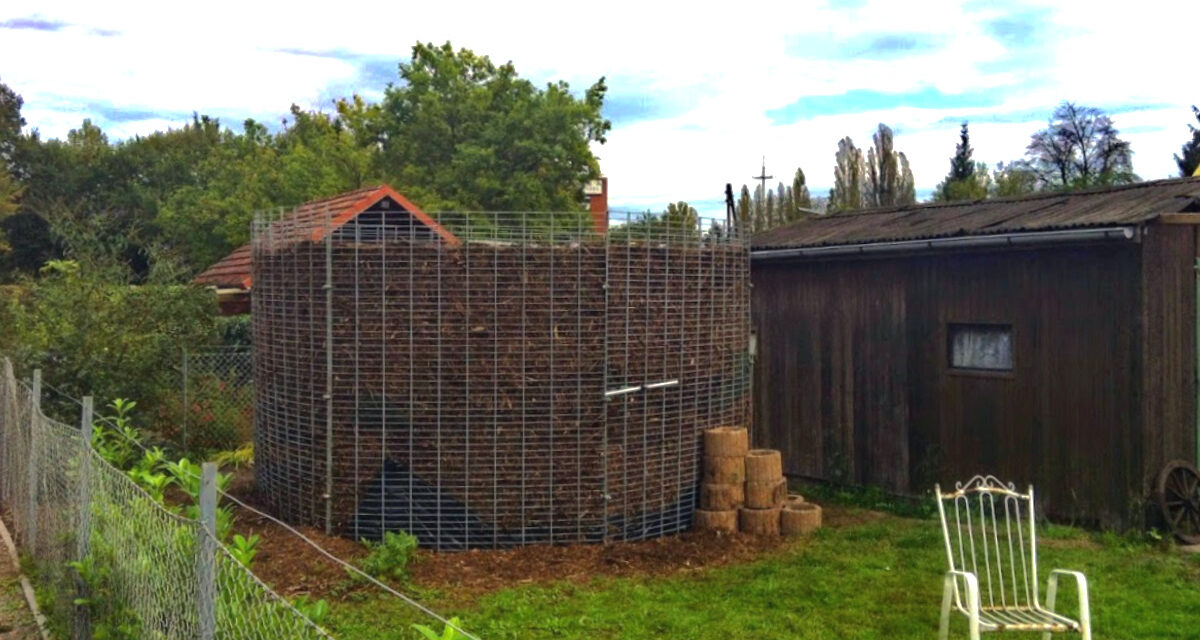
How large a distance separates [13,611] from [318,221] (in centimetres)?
359

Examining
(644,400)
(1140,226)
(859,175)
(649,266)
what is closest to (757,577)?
(644,400)

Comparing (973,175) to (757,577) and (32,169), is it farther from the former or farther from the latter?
(757,577)

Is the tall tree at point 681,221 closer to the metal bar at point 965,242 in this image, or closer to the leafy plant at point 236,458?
the metal bar at point 965,242

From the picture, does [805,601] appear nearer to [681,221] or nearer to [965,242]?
[681,221]

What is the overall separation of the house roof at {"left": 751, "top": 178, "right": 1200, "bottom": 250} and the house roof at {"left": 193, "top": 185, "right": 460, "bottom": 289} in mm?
4540

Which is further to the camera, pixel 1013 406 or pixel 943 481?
pixel 943 481

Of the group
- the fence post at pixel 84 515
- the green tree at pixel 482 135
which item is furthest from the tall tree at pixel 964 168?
the fence post at pixel 84 515

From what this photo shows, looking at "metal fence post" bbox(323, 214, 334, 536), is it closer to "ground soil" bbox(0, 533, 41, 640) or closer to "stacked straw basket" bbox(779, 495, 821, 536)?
"ground soil" bbox(0, 533, 41, 640)

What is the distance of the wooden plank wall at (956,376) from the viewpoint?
928 centimetres

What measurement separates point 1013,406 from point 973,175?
137 feet

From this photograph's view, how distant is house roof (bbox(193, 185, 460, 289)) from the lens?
8.63 m

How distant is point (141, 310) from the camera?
494 inches

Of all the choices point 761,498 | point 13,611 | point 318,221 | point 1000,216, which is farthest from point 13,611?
point 1000,216

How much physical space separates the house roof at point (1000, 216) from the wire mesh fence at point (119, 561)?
759cm
